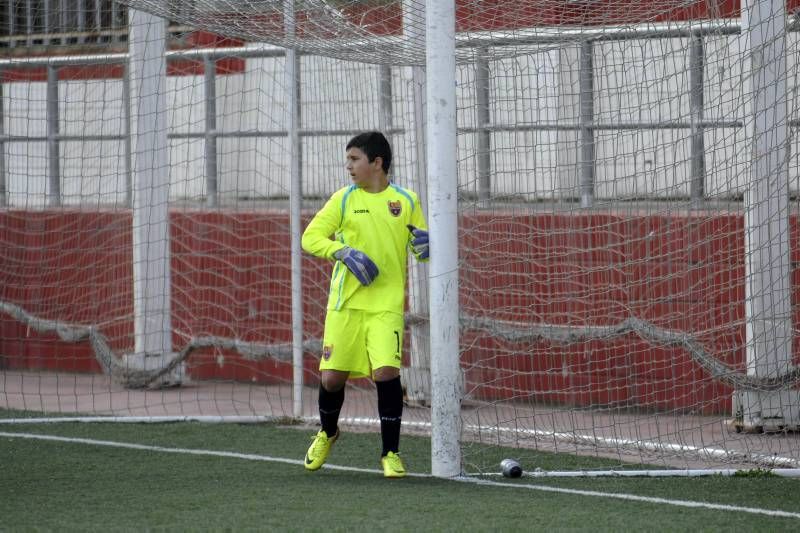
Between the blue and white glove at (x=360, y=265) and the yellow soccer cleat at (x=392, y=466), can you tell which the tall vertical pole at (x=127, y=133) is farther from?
the yellow soccer cleat at (x=392, y=466)

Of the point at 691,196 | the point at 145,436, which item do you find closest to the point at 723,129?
the point at 691,196

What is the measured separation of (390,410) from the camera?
21.9 feet

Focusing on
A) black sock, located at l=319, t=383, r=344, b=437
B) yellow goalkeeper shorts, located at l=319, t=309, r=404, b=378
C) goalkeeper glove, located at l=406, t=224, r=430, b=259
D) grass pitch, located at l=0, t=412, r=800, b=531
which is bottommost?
grass pitch, located at l=0, t=412, r=800, b=531

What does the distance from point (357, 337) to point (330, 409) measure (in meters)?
0.42

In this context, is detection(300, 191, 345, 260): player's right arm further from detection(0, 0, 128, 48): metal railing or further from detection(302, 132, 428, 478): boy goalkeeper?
detection(0, 0, 128, 48): metal railing

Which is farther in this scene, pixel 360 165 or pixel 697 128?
pixel 697 128

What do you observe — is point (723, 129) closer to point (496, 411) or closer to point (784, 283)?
point (784, 283)

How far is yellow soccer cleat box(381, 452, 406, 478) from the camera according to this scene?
21.6 ft

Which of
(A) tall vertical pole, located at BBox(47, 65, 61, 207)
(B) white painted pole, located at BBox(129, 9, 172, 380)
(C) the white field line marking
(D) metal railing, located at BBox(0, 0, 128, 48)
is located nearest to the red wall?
(B) white painted pole, located at BBox(129, 9, 172, 380)

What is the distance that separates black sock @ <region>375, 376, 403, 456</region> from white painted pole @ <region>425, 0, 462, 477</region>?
227mm

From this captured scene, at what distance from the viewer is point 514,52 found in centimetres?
780

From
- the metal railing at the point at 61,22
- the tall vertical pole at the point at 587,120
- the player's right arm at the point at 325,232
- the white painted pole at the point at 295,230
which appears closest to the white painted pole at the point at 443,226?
the player's right arm at the point at 325,232

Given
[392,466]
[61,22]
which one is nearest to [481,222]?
[392,466]

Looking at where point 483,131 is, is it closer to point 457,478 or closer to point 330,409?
point 330,409
